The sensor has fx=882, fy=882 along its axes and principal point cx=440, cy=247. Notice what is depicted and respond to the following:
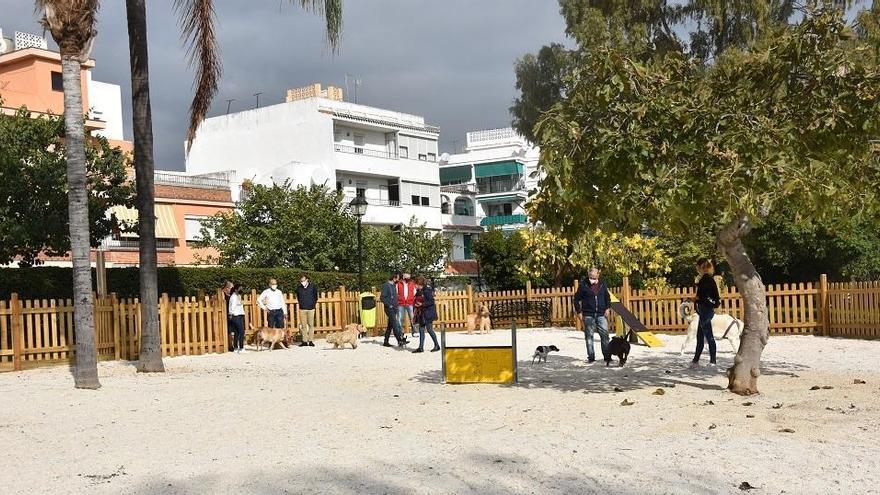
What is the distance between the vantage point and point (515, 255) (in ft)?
125

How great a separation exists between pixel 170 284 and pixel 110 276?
184 cm

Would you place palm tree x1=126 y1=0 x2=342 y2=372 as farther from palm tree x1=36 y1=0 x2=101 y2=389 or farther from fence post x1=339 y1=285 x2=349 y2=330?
fence post x1=339 y1=285 x2=349 y2=330

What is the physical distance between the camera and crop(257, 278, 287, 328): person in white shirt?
72.6 ft

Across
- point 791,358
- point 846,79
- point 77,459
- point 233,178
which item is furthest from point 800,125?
point 233,178

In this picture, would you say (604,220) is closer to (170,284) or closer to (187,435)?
(187,435)

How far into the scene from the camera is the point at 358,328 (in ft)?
75.0

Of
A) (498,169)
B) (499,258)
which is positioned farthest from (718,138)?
(498,169)

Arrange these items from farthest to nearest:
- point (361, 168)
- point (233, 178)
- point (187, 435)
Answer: point (361, 168) < point (233, 178) < point (187, 435)

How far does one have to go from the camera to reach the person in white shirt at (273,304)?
22125 mm

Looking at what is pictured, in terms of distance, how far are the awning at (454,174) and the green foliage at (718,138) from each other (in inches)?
2360

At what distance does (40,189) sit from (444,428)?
17.2 meters

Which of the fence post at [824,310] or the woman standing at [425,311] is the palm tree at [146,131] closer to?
the woman standing at [425,311]

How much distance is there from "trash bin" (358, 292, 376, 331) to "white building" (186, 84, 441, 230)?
78.7ft

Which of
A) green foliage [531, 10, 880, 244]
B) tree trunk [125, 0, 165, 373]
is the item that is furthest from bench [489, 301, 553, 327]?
green foliage [531, 10, 880, 244]
